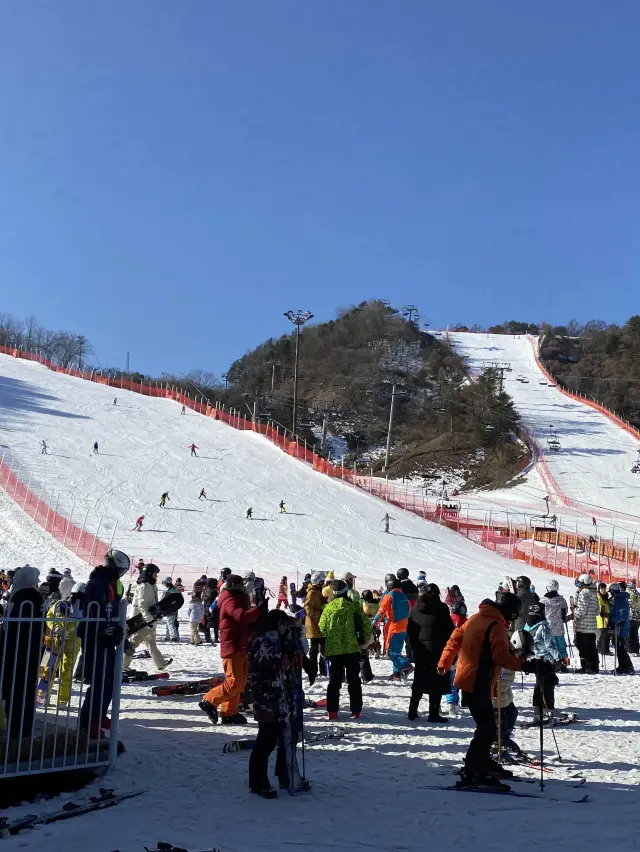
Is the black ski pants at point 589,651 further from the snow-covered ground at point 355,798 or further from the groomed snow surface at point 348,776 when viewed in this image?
the snow-covered ground at point 355,798

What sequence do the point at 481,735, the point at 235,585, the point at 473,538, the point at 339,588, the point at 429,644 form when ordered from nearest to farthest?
the point at 481,735 → the point at 235,585 → the point at 429,644 → the point at 339,588 → the point at 473,538

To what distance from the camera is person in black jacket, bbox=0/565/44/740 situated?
6793 mm

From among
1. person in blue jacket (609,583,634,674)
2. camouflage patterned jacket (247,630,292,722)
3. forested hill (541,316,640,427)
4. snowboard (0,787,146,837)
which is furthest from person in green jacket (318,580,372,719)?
forested hill (541,316,640,427)

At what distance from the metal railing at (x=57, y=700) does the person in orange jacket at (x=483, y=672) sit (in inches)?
107

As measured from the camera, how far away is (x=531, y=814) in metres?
6.02

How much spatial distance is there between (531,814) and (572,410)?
71555mm

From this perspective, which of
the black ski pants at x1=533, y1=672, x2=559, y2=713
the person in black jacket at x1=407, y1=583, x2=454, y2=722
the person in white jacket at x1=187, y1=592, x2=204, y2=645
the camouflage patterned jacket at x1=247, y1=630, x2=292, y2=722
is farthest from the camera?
the person in white jacket at x1=187, y1=592, x2=204, y2=645

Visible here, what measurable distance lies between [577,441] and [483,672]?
197ft

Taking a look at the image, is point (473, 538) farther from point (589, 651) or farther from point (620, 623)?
point (589, 651)

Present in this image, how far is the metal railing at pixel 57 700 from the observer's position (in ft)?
21.5

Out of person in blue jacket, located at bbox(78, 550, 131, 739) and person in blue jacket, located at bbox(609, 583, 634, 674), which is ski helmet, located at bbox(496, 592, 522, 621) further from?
person in blue jacket, located at bbox(609, 583, 634, 674)

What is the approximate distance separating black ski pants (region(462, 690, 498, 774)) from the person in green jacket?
2549 mm

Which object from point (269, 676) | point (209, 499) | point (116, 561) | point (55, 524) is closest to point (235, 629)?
point (116, 561)

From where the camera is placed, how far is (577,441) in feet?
212
